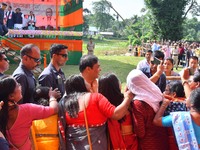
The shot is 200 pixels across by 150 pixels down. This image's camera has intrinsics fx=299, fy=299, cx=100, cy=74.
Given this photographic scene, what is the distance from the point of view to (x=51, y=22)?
16891mm

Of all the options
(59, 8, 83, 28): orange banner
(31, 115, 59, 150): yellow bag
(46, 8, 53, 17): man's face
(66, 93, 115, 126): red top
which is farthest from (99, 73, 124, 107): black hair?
(46, 8, 53, 17): man's face

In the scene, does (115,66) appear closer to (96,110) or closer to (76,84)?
(76,84)

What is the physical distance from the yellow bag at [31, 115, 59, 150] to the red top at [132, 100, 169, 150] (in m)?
0.71

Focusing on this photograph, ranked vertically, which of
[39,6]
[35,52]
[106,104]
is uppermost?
[39,6]

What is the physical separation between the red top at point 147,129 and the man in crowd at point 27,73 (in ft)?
3.92

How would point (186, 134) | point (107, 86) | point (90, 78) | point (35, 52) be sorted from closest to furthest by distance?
point (186, 134) < point (107, 86) < point (90, 78) < point (35, 52)

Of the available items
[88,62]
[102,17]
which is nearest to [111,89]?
[88,62]

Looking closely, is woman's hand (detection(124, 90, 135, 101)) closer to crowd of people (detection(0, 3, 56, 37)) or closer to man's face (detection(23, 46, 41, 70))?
man's face (detection(23, 46, 41, 70))

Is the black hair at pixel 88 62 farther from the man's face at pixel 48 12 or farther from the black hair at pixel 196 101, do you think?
the man's face at pixel 48 12

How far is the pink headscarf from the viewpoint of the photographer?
2.61 m

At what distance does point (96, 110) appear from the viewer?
246cm

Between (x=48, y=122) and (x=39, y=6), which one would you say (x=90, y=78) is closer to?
(x=48, y=122)

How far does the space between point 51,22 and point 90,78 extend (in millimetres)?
14518

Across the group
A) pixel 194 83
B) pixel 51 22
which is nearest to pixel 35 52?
pixel 194 83
